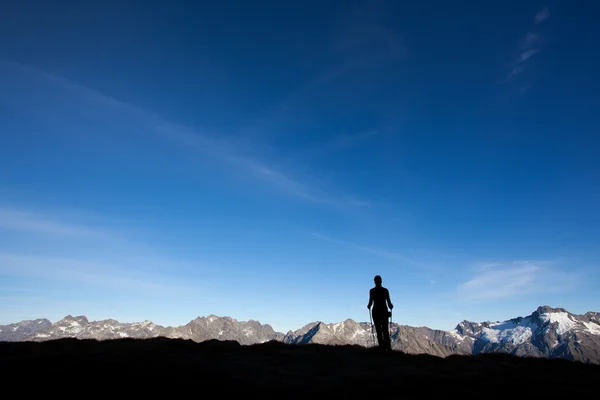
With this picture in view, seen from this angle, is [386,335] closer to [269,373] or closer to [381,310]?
[381,310]

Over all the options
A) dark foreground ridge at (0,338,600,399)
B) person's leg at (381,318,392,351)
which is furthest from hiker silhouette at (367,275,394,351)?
dark foreground ridge at (0,338,600,399)

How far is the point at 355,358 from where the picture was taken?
13.6 metres

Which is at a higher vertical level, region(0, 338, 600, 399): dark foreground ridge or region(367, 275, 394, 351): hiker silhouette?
region(367, 275, 394, 351): hiker silhouette

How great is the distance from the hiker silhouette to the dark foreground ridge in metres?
2.19

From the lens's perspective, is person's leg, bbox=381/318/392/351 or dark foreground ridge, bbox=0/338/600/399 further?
person's leg, bbox=381/318/392/351

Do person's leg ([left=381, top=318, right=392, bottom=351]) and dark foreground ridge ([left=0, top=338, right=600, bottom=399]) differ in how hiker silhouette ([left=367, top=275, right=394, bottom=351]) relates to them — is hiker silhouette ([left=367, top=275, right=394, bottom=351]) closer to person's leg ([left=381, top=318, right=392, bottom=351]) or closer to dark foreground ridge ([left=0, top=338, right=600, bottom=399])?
person's leg ([left=381, top=318, right=392, bottom=351])

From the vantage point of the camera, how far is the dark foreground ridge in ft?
29.5

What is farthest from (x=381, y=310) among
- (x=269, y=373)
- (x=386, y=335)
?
(x=269, y=373)

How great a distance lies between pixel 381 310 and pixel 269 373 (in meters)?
8.06

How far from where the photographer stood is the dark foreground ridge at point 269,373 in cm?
899

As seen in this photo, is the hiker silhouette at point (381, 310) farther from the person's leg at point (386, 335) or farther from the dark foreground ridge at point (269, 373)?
the dark foreground ridge at point (269, 373)

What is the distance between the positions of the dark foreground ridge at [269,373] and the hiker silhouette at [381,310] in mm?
2186

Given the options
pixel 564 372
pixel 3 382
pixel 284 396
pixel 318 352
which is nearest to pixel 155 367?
pixel 3 382

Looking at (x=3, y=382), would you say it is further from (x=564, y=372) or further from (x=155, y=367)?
(x=564, y=372)
